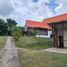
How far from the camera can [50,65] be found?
10320 mm

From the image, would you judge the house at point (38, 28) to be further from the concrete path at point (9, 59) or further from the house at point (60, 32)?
the concrete path at point (9, 59)

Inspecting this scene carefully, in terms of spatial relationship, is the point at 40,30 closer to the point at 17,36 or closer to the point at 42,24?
the point at 42,24

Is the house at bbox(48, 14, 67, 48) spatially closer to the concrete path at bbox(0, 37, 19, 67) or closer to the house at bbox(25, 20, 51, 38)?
the concrete path at bbox(0, 37, 19, 67)

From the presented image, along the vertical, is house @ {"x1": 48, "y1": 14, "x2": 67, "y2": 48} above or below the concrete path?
above

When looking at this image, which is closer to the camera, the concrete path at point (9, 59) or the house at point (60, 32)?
the concrete path at point (9, 59)

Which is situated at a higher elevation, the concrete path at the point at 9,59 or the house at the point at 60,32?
the house at the point at 60,32

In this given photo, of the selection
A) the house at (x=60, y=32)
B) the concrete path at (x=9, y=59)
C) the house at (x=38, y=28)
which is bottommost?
the concrete path at (x=9, y=59)

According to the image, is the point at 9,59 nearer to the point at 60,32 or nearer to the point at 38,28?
the point at 60,32

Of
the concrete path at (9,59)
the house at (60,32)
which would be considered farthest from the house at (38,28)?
the concrete path at (9,59)

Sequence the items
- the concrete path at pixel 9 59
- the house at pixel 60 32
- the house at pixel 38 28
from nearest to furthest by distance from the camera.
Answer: the concrete path at pixel 9 59
the house at pixel 60 32
the house at pixel 38 28

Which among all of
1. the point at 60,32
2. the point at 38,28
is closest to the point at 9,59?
the point at 60,32

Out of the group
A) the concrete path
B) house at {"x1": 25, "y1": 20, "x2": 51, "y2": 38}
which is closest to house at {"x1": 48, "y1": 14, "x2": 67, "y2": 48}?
the concrete path

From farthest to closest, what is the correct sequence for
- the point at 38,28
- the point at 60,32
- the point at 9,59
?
1. the point at 38,28
2. the point at 60,32
3. the point at 9,59

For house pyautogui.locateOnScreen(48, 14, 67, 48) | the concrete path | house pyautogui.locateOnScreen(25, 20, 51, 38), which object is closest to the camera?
the concrete path
